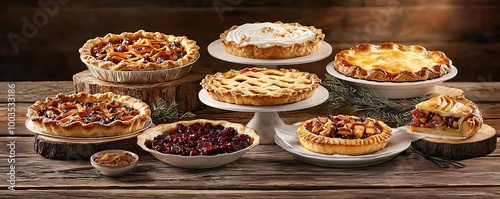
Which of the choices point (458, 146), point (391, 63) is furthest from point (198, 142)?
point (391, 63)

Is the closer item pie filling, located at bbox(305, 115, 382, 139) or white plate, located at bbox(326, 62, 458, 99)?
pie filling, located at bbox(305, 115, 382, 139)

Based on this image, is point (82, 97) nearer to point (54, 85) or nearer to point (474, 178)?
point (54, 85)

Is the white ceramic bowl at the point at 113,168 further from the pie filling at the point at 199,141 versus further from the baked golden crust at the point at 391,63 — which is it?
the baked golden crust at the point at 391,63

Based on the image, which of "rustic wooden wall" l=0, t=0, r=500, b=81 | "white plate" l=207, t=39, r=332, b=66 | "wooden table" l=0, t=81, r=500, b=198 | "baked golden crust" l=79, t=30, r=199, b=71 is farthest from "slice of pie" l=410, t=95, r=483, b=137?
"rustic wooden wall" l=0, t=0, r=500, b=81

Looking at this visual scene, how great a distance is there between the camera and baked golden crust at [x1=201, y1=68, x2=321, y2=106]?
392cm

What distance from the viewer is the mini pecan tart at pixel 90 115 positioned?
383 centimetres

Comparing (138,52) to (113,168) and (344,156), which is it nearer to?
(113,168)

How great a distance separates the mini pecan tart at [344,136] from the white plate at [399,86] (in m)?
0.52

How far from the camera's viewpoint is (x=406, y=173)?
3.71 metres

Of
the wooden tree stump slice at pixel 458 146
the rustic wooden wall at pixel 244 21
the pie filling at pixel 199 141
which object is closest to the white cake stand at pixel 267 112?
the pie filling at pixel 199 141

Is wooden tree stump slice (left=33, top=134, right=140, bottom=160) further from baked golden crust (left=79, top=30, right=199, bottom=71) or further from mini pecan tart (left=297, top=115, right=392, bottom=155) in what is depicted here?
mini pecan tart (left=297, top=115, right=392, bottom=155)

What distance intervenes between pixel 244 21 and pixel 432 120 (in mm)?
2129

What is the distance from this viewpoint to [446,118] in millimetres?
3883

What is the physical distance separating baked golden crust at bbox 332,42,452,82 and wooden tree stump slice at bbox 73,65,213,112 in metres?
0.69
